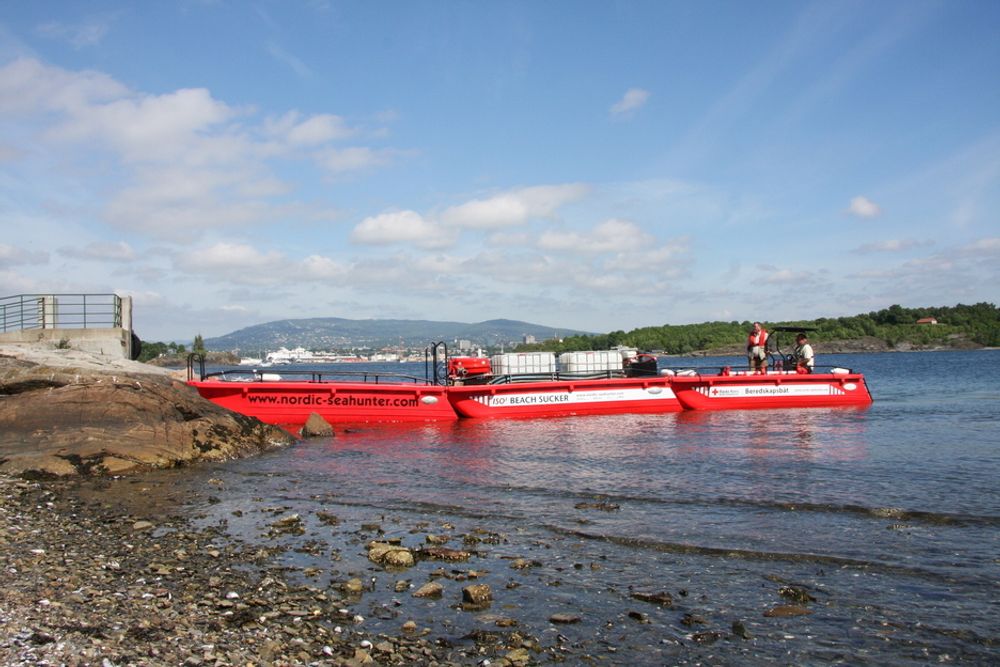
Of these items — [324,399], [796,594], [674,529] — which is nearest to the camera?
[796,594]

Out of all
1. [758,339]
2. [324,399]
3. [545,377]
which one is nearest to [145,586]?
[324,399]

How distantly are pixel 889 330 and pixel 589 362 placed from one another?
124331mm

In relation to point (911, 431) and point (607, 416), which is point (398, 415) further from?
point (911, 431)

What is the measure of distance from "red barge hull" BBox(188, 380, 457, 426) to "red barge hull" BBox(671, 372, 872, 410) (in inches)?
335

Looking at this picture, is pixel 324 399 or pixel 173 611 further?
pixel 324 399

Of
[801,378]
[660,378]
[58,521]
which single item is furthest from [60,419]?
[801,378]

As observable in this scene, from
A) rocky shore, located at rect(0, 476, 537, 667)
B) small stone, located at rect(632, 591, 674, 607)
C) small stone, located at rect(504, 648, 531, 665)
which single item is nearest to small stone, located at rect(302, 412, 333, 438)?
rocky shore, located at rect(0, 476, 537, 667)

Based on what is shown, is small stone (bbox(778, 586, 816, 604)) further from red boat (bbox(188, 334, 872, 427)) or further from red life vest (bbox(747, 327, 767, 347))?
red life vest (bbox(747, 327, 767, 347))

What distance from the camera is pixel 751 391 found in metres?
25.9

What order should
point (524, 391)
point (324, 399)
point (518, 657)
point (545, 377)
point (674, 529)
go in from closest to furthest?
1. point (518, 657)
2. point (674, 529)
3. point (324, 399)
4. point (524, 391)
5. point (545, 377)

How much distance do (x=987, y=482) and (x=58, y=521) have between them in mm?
14532

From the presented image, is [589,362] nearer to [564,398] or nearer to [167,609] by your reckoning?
[564,398]

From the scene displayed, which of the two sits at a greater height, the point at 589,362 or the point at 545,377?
the point at 589,362

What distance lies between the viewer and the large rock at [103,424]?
12625mm
